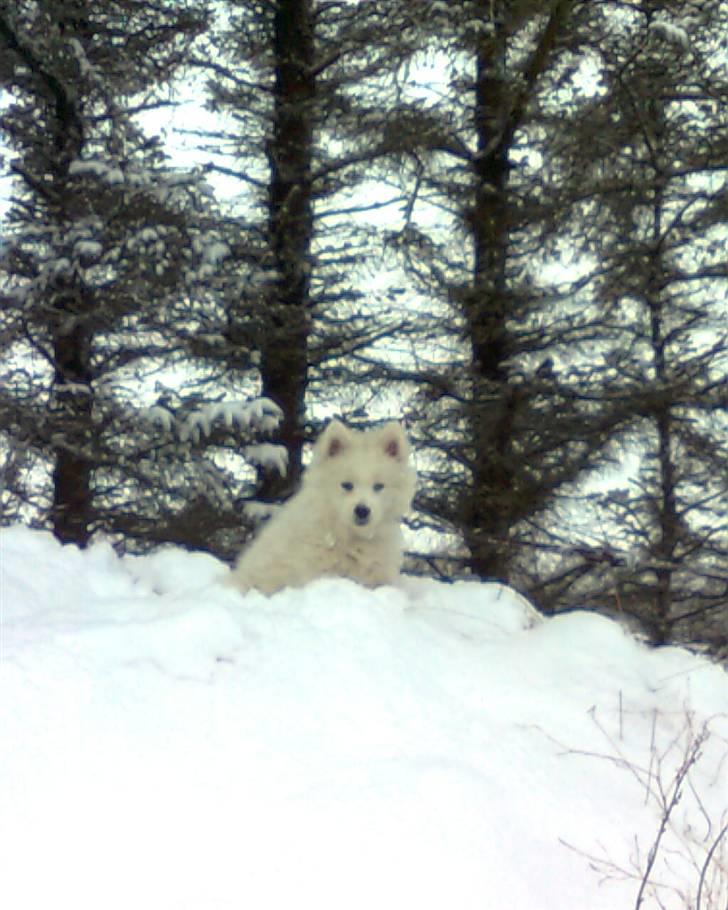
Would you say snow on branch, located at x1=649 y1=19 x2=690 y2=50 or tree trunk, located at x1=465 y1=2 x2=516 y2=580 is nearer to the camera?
snow on branch, located at x1=649 y1=19 x2=690 y2=50

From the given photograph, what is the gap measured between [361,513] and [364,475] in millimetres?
366

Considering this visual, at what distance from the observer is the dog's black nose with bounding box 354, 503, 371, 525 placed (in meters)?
5.89

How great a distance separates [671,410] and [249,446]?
13.5ft

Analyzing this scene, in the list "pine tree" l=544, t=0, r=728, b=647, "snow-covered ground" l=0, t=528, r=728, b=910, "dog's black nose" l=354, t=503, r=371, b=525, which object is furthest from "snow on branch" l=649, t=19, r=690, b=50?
"snow-covered ground" l=0, t=528, r=728, b=910

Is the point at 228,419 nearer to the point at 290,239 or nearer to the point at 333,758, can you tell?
Result: the point at 290,239

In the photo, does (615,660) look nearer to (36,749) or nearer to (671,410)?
(36,749)

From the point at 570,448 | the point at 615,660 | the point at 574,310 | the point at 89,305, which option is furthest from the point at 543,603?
the point at 89,305

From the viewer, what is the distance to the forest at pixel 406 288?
9.08 meters

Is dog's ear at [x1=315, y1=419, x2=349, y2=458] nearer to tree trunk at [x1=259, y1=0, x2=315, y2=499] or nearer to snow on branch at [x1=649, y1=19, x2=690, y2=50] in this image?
tree trunk at [x1=259, y1=0, x2=315, y2=499]

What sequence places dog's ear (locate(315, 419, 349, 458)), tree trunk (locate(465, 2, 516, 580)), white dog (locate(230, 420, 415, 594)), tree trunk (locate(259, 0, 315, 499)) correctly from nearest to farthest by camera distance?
→ white dog (locate(230, 420, 415, 594)), dog's ear (locate(315, 419, 349, 458)), tree trunk (locate(465, 2, 516, 580)), tree trunk (locate(259, 0, 315, 499))

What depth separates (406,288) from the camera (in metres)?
10.0

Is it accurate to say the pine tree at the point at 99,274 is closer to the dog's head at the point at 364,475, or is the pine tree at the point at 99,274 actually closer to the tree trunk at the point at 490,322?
the tree trunk at the point at 490,322

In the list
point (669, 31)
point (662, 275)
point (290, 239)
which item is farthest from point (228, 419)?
point (669, 31)

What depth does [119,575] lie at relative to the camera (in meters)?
5.55
